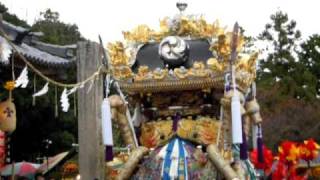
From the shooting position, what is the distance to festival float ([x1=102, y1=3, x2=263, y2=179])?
601 centimetres

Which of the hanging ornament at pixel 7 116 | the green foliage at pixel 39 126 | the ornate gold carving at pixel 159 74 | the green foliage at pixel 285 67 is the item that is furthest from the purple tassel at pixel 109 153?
the green foliage at pixel 285 67

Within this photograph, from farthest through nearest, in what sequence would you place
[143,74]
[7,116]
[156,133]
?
[7,116]
[156,133]
[143,74]

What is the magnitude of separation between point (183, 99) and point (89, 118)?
2.33 m

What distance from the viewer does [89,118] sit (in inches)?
339

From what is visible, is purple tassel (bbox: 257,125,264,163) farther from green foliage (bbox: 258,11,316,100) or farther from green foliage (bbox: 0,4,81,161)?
green foliage (bbox: 258,11,316,100)

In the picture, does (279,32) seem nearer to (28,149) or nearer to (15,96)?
(28,149)

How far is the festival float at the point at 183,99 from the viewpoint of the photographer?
6012 mm

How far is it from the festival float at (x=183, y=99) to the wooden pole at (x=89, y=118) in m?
1.67

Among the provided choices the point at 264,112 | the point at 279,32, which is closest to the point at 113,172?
the point at 264,112

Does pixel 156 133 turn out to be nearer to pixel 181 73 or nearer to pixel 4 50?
pixel 181 73

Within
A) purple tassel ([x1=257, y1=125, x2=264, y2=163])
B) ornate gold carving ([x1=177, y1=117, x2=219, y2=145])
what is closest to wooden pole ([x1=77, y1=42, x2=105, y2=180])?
ornate gold carving ([x1=177, y1=117, x2=219, y2=145])

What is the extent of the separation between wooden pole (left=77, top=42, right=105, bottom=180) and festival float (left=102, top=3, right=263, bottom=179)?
1674mm

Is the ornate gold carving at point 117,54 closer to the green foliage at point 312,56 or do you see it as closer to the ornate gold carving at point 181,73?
the ornate gold carving at point 181,73

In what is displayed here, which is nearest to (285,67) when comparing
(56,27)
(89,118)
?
(56,27)
